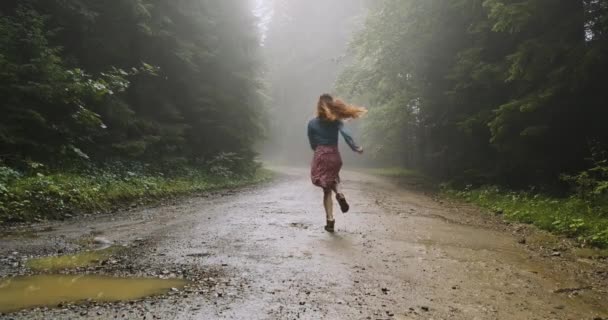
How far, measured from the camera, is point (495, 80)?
1273 cm

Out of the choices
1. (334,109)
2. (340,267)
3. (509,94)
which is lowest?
(340,267)

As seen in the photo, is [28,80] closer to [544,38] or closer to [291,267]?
[291,267]

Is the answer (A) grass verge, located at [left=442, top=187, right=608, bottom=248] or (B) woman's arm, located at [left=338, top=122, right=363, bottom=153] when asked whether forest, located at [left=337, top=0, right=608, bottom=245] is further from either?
(B) woman's arm, located at [left=338, top=122, right=363, bottom=153]

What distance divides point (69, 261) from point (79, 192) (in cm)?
489

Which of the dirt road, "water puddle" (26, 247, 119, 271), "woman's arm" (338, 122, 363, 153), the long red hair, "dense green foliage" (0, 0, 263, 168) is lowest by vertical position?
the dirt road

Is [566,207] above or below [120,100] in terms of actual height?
below

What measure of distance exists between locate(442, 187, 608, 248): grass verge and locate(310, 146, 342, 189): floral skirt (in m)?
4.06

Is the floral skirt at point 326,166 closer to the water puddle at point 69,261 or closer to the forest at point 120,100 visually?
the water puddle at point 69,261

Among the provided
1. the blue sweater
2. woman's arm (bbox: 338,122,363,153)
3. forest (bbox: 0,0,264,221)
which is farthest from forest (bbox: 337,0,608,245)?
forest (bbox: 0,0,264,221)

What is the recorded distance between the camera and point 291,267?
5000mm

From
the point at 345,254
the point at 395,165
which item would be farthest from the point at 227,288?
the point at 395,165

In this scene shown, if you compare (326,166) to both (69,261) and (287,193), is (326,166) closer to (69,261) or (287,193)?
(69,261)

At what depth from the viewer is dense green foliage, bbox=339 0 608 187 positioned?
10.2m

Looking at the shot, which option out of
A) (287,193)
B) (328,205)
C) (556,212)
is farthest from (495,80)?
(328,205)
